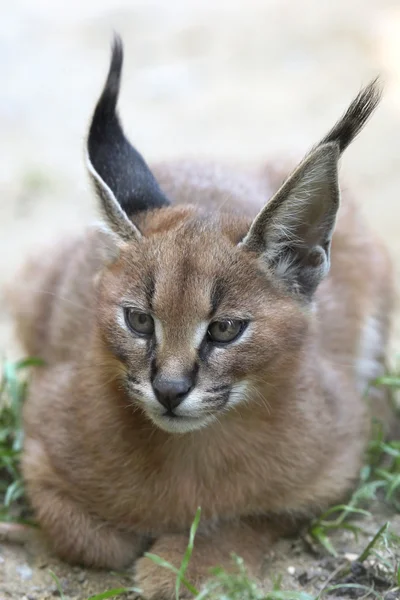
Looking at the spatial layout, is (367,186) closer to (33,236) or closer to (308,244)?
(33,236)

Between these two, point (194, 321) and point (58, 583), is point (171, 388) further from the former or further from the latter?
point (58, 583)

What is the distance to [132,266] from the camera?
4555 millimetres

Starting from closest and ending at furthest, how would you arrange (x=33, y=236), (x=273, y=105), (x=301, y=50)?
(x=33, y=236) < (x=273, y=105) < (x=301, y=50)

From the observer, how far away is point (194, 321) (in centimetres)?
422

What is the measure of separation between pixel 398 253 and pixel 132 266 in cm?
462

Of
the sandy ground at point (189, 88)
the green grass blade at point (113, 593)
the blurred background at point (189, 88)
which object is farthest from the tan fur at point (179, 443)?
the blurred background at point (189, 88)

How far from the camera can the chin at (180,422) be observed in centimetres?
432

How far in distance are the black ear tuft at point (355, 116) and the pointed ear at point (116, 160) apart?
108cm

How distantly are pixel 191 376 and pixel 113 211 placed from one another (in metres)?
0.94


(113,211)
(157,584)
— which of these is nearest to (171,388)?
(113,211)

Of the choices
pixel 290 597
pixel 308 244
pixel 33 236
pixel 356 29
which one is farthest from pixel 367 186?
pixel 290 597

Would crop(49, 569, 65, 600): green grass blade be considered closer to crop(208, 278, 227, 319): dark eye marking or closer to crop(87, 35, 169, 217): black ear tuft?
crop(208, 278, 227, 319): dark eye marking

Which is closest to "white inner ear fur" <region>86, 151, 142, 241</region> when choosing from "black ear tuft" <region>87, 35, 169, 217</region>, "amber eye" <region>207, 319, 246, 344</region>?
"black ear tuft" <region>87, 35, 169, 217</region>

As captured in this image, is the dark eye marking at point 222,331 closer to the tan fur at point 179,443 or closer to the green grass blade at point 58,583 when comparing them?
the tan fur at point 179,443
